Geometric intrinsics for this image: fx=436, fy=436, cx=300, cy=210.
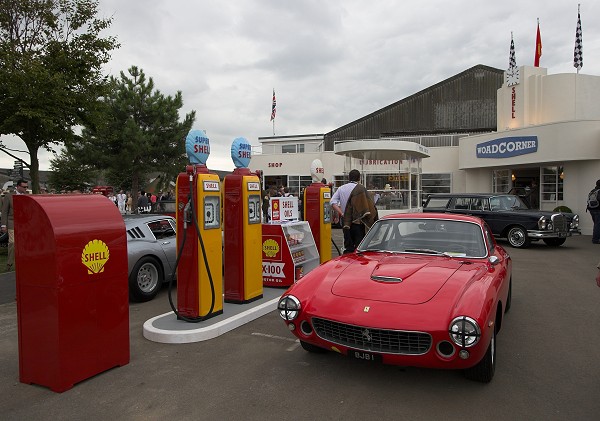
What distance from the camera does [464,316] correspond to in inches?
126

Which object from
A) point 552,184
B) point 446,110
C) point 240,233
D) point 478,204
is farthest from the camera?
point 446,110

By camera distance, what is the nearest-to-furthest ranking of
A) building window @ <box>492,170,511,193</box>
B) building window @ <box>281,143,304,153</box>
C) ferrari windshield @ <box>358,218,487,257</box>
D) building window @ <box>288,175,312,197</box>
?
ferrari windshield @ <box>358,218,487,257</box> → building window @ <box>492,170,511,193</box> → building window @ <box>288,175,312,197</box> → building window @ <box>281,143,304,153</box>

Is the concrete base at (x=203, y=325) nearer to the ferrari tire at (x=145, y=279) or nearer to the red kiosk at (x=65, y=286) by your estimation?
the red kiosk at (x=65, y=286)

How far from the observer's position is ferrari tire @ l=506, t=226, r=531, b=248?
1267cm

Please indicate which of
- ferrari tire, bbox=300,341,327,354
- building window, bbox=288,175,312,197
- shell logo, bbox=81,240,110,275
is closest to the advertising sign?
ferrari tire, bbox=300,341,327,354

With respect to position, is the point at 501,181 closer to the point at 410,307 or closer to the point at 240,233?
the point at 240,233

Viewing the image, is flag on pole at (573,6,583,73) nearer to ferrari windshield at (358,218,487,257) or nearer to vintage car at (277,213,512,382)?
ferrari windshield at (358,218,487,257)

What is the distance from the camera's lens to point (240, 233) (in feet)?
19.5

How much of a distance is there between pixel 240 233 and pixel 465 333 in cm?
349

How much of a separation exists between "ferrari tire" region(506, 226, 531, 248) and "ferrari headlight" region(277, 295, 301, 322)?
11.0 metres

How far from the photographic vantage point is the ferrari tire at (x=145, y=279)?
6578 millimetres

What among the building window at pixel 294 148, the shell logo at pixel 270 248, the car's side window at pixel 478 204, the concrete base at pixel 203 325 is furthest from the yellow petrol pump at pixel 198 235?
the building window at pixel 294 148

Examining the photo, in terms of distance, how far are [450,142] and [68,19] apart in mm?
21552

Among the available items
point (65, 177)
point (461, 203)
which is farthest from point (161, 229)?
point (65, 177)
